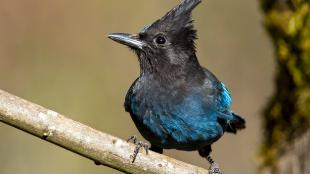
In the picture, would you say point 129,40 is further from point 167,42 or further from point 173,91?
point 173,91

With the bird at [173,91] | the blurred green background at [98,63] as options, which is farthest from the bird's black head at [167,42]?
the blurred green background at [98,63]

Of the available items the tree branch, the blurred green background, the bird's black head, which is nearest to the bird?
the bird's black head

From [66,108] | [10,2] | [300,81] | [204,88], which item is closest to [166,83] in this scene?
[204,88]

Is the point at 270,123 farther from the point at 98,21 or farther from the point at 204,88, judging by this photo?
the point at 98,21

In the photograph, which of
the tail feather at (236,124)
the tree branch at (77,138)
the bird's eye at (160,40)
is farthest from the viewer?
the tail feather at (236,124)

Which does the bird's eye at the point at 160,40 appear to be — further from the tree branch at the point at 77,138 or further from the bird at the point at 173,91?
the tree branch at the point at 77,138

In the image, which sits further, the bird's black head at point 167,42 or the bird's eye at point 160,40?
the bird's eye at point 160,40

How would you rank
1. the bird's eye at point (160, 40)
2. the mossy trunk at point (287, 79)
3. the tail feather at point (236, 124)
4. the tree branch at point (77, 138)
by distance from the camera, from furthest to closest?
the tail feather at point (236, 124) < the mossy trunk at point (287, 79) < the bird's eye at point (160, 40) < the tree branch at point (77, 138)

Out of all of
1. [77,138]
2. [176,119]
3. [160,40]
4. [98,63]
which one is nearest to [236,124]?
[176,119]
